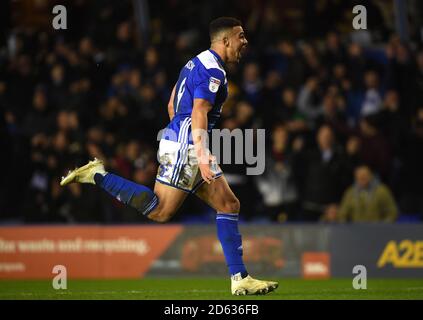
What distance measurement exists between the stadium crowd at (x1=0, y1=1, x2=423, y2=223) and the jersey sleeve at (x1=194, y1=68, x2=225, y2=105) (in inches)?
246

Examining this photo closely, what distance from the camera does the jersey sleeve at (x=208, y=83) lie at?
9.00 meters

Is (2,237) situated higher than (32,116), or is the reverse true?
(32,116)

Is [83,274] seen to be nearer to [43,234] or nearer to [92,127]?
[43,234]

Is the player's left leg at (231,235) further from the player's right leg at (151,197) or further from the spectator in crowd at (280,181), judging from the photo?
the spectator in crowd at (280,181)

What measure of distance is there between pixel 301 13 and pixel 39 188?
6.21m

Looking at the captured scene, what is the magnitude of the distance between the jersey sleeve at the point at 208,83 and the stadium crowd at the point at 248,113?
20.5 feet

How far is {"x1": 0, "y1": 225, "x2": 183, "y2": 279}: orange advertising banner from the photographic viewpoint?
1553 centimetres

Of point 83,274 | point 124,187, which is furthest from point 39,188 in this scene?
point 124,187

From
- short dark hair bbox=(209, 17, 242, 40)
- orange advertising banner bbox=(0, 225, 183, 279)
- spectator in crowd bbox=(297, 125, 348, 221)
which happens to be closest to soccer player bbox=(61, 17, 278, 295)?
short dark hair bbox=(209, 17, 242, 40)

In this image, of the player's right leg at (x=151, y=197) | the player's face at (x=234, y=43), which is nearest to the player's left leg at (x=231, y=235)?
the player's right leg at (x=151, y=197)

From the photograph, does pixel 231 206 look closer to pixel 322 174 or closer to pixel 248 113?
pixel 322 174

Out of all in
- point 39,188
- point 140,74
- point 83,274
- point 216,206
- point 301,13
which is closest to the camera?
point 216,206

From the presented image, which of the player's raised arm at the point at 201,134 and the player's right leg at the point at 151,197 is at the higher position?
the player's raised arm at the point at 201,134

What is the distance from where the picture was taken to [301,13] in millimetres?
19219
